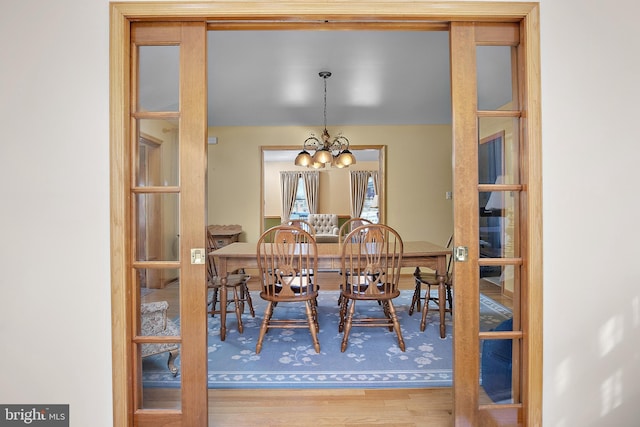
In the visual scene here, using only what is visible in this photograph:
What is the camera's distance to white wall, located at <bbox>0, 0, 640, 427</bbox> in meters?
1.45

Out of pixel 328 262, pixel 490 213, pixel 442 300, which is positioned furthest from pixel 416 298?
pixel 490 213

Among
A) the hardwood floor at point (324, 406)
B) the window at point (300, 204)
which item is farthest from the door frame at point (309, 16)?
the window at point (300, 204)

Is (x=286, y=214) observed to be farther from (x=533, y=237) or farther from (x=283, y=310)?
(x=533, y=237)

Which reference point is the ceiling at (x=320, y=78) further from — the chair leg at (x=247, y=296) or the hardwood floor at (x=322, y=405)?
the chair leg at (x=247, y=296)

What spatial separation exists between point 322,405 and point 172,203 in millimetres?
1373

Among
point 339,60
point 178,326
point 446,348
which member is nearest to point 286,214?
point 339,60

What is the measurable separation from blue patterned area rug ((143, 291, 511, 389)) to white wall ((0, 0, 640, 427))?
1.05ft

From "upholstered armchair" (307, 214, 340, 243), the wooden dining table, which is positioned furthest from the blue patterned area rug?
"upholstered armchair" (307, 214, 340, 243)

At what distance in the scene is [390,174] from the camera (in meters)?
5.57

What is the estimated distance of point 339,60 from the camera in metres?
3.19

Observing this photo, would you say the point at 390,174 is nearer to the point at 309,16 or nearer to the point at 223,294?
the point at 223,294

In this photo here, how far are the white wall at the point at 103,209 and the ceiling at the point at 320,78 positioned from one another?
0.78ft

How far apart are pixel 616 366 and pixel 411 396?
3.30ft

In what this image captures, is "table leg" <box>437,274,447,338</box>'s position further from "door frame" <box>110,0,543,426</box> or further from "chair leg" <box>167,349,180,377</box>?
"chair leg" <box>167,349,180,377</box>
